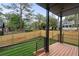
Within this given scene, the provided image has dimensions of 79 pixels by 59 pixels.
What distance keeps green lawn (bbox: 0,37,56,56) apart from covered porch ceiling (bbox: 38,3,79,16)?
49 cm

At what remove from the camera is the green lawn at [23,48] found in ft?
5.91

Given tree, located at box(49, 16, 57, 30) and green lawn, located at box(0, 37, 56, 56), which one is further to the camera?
tree, located at box(49, 16, 57, 30)

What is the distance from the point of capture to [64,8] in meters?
1.94

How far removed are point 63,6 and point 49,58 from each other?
2.75 ft

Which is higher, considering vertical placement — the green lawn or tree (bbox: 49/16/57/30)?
tree (bbox: 49/16/57/30)

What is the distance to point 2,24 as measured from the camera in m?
1.83

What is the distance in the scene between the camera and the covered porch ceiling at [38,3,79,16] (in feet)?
6.21

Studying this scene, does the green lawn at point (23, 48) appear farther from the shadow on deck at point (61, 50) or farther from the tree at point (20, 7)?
the tree at point (20, 7)

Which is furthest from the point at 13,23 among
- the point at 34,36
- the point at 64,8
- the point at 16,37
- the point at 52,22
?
the point at 64,8

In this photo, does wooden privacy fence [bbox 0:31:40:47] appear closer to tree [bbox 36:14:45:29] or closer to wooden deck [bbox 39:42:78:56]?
tree [bbox 36:14:45:29]

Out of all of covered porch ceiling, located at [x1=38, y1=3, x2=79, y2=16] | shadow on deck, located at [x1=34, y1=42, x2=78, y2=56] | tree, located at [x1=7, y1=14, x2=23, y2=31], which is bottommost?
shadow on deck, located at [x1=34, y1=42, x2=78, y2=56]

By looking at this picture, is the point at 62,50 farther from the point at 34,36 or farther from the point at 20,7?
the point at 20,7

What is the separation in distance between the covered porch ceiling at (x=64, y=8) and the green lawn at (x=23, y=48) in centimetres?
49

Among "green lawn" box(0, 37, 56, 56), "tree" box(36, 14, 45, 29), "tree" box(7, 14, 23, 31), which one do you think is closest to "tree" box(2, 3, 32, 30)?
"tree" box(7, 14, 23, 31)
